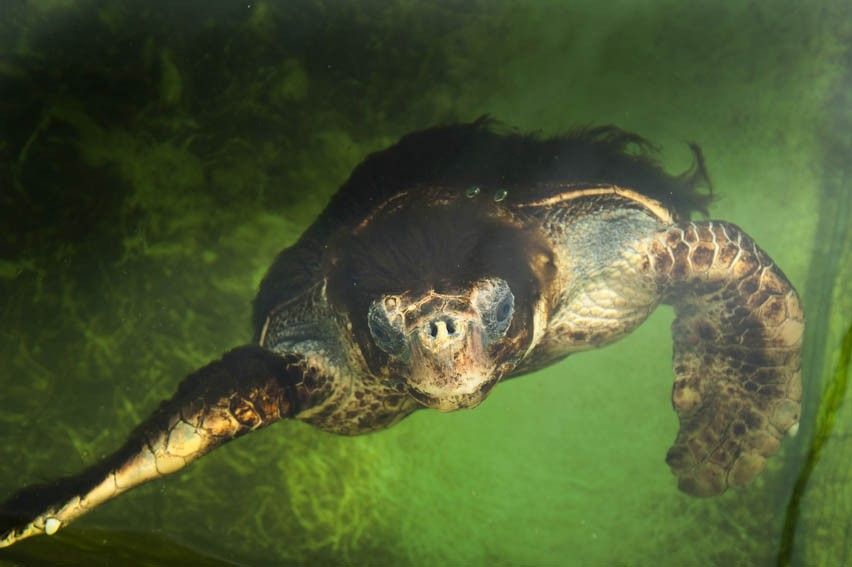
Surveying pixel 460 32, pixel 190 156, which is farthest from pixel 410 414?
pixel 460 32

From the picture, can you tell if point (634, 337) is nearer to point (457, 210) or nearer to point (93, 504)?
point (457, 210)

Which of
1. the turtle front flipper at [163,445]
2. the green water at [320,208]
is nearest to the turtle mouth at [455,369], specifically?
the turtle front flipper at [163,445]

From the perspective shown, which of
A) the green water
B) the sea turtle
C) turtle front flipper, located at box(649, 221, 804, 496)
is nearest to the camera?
the sea turtle

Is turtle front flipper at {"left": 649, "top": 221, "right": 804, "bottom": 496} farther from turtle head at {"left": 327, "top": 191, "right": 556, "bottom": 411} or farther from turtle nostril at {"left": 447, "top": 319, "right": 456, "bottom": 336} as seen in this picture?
turtle nostril at {"left": 447, "top": 319, "right": 456, "bottom": 336}

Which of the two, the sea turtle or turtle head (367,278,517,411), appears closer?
turtle head (367,278,517,411)

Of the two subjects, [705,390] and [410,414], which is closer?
Answer: [705,390]

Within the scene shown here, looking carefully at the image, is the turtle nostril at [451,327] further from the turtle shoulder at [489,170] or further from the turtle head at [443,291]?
the turtle shoulder at [489,170]

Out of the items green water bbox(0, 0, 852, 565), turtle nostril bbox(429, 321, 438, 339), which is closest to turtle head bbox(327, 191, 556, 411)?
turtle nostril bbox(429, 321, 438, 339)

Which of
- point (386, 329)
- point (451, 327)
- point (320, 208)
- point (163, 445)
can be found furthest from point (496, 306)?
point (163, 445)
